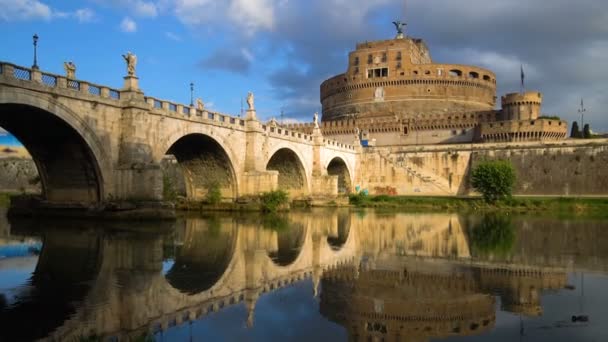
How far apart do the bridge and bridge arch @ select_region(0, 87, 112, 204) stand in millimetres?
44

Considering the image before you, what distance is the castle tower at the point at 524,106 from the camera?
222ft

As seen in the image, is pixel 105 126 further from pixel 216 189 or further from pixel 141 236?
pixel 216 189

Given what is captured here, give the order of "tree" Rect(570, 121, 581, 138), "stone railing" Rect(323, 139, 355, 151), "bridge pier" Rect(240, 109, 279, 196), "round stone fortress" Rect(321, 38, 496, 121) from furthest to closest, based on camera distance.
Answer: "round stone fortress" Rect(321, 38, 496, 121)
"tree" Rect(570, 121, 581, 138)
"stone railing" Rect(323, 139, 355, 151)
"bridge pier" Rect(240, 109, 279, 196)

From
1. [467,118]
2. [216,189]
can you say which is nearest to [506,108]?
[467,118]

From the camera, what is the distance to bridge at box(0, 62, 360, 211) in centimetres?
2159

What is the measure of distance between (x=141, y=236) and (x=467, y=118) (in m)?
62.7

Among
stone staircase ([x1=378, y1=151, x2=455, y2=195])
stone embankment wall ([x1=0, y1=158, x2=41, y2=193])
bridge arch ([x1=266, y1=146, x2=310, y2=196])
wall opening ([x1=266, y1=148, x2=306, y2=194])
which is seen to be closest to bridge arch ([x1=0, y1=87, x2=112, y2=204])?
bridge arch ([x1=266, y1=146, x2=310, y2=196])

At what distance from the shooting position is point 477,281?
12.1 m

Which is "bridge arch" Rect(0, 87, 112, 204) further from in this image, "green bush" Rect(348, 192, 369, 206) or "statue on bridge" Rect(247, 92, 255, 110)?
"green bush" Rect(348, 192, 369, 206)

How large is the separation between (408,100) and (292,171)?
43.0m

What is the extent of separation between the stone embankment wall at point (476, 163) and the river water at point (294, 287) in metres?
34.5

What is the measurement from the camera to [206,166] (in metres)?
36.1

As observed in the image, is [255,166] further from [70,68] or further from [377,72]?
[377,72]

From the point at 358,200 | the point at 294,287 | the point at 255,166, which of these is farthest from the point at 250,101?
the point at 294,287
